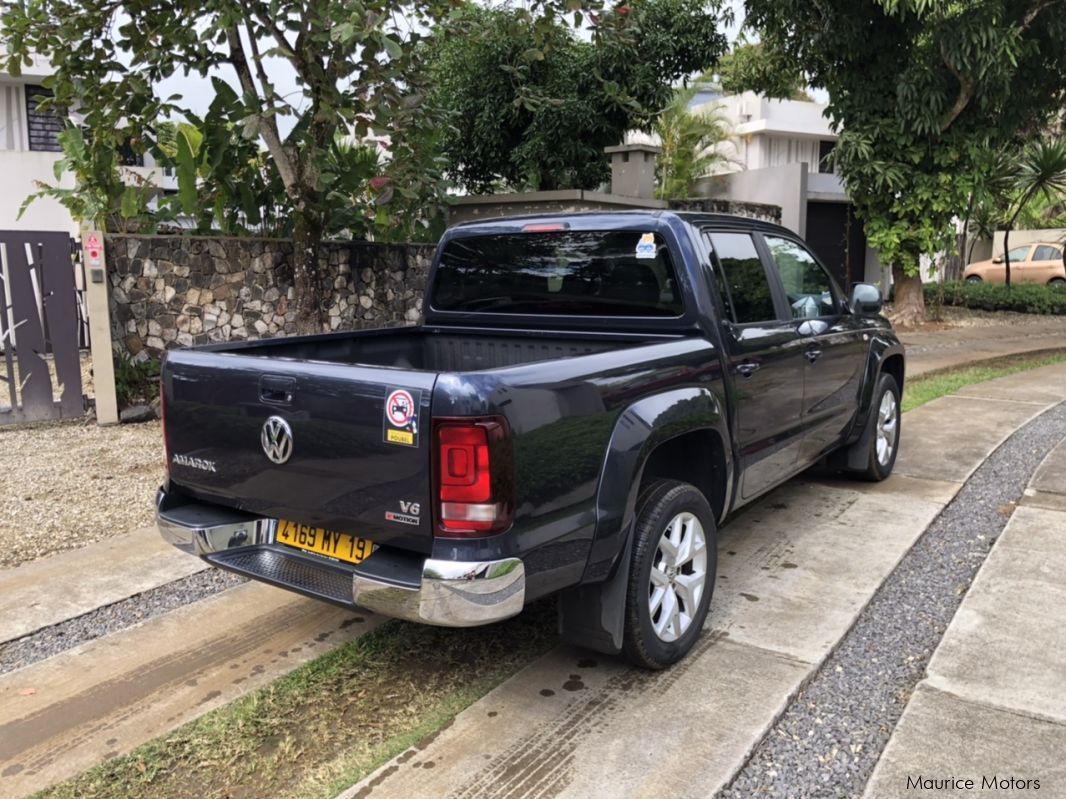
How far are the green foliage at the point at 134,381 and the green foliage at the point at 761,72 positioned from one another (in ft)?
36.7

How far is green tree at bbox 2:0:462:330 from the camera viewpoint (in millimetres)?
6781

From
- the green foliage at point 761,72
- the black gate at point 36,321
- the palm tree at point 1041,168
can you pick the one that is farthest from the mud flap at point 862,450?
the palm tree at point 1041,168

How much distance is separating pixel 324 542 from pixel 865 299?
12.7 feet

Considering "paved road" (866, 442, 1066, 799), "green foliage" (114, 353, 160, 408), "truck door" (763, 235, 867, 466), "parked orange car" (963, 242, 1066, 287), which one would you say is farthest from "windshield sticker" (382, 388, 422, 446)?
"parked orange car" (963, 242, 1066, 287)

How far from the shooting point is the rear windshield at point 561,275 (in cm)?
407

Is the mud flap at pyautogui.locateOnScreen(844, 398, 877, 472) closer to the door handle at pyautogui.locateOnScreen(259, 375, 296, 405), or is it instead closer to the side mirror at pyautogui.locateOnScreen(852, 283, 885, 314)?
the side mirror at pyautogui.locateOnScreen(852, 283, 885, 314)

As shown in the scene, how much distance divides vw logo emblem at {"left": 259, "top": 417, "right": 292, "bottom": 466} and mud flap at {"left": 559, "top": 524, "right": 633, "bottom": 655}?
1148 mm

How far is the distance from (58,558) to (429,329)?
245 cm

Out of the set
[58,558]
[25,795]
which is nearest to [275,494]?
[25,795]

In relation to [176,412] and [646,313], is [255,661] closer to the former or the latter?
[176,412]

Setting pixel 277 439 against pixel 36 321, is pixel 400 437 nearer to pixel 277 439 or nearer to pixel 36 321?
pixel 277 439

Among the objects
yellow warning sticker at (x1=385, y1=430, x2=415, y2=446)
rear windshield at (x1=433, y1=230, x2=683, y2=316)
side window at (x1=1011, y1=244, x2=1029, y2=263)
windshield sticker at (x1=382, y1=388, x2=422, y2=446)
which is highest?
side window at (x1=1011, y1=244, x2=1029, y2=263)

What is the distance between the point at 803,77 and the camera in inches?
622

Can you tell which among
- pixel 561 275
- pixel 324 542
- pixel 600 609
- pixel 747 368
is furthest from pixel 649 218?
pixel 324 542
